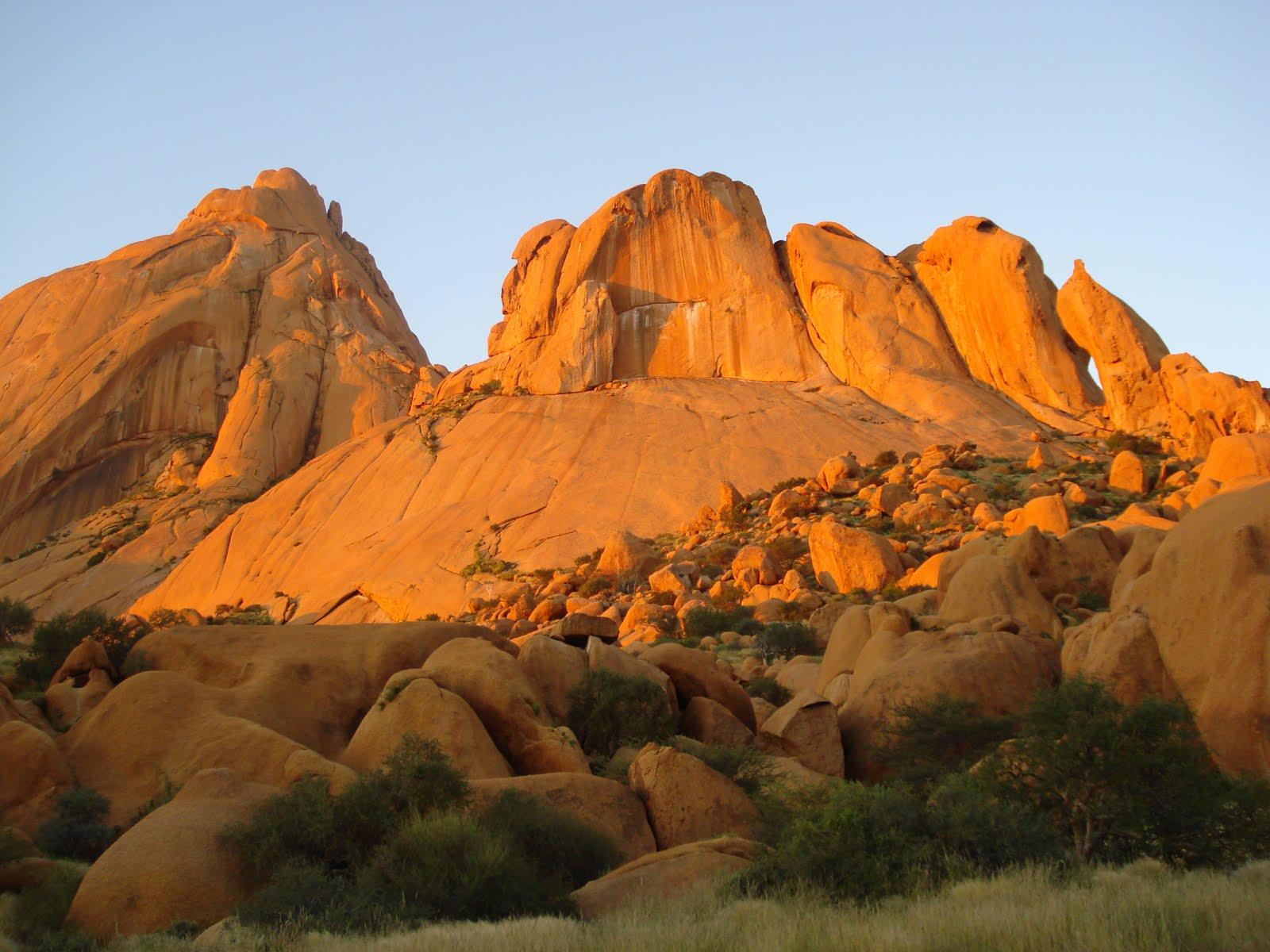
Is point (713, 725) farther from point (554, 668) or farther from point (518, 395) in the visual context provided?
point (518, 395)

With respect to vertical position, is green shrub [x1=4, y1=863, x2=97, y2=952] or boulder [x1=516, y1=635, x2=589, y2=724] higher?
boulder [x1=516, y1=635, x2=589, y2=724]

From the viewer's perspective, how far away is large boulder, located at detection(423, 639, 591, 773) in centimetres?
1656

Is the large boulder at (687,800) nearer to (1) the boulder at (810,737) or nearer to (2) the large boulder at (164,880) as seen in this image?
(1) the boulder at (810,737)

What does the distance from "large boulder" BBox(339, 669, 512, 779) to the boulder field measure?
2424 centimetres

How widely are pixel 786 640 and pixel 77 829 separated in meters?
17.3

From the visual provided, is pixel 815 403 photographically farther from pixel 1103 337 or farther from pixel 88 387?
pixel 88 387

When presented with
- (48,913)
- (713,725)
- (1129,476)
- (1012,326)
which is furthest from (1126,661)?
(1012,326)

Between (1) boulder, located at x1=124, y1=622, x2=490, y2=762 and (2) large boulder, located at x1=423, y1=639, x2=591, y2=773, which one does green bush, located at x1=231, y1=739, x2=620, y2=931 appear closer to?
(2) large boulder, located at x1=423, y1=639, x2=591, y2=773

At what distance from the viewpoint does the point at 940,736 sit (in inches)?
669

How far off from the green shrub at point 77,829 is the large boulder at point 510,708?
15.4 ft

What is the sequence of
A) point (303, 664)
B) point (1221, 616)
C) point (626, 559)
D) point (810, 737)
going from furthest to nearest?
point (626, 559)
point (303, 664)
point (810, 737)
point (1221, 616)

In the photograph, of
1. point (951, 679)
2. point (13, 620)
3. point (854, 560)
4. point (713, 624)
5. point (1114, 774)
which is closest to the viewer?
point (1114, 774)

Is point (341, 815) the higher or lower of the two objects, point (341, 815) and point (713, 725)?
the higher

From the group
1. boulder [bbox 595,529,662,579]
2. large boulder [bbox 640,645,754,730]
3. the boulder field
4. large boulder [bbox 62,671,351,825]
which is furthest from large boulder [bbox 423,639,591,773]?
the boulder field
